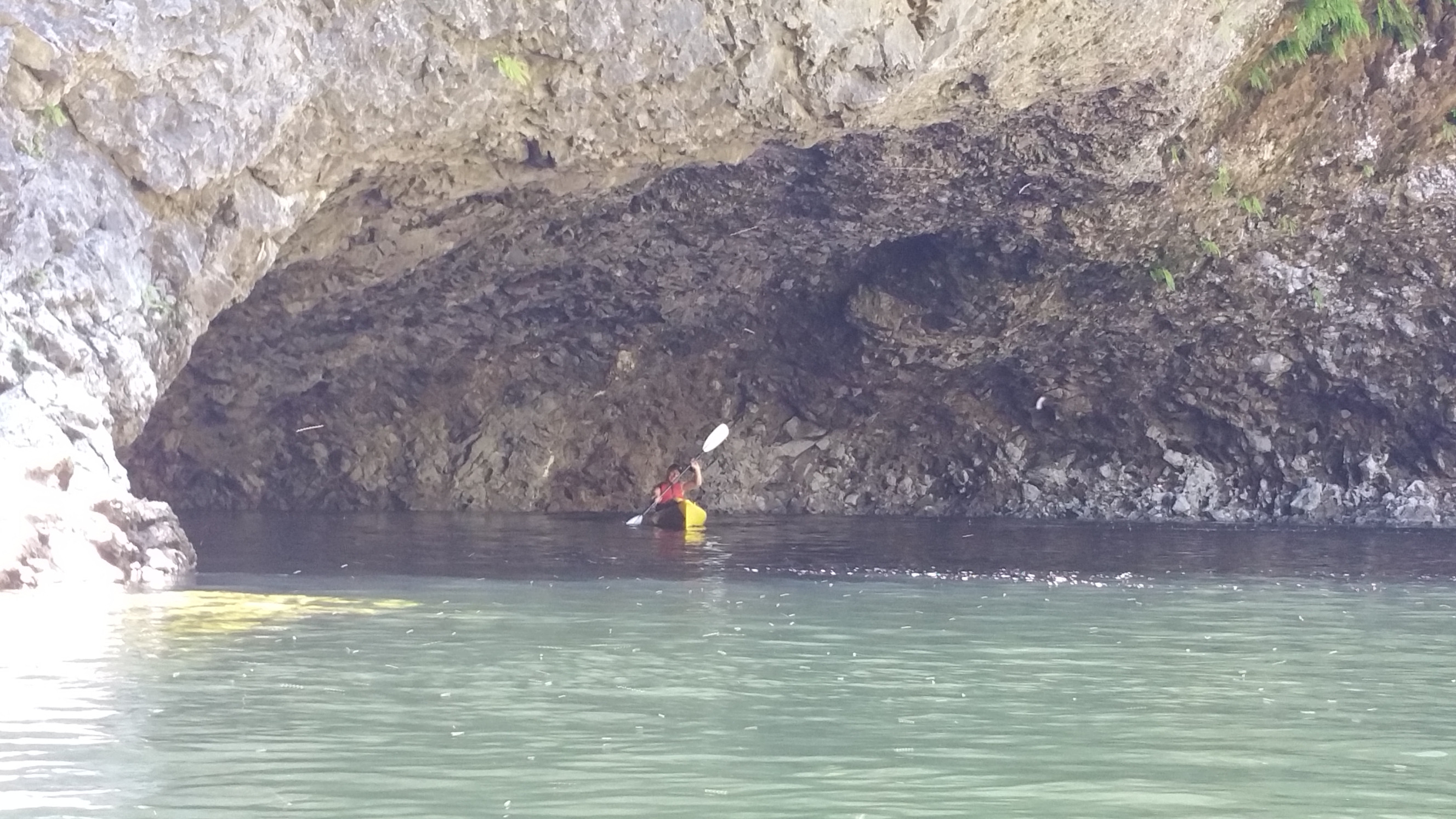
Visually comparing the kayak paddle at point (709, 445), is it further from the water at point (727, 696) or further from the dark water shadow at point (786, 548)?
the water at point (727, 696)

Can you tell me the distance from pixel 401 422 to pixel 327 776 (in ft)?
75.7

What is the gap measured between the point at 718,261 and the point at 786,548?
649 centimetres

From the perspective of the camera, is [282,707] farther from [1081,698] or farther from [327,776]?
[1081,698]

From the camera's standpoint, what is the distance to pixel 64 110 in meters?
14.2

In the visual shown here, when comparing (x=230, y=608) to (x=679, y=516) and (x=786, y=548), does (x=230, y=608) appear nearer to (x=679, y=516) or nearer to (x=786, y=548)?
(x=786, y=548)

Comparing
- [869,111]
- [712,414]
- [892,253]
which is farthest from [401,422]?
[869,111]

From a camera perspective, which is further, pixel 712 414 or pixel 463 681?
pixel 712 414

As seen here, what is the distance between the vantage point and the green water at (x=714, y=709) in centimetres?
633

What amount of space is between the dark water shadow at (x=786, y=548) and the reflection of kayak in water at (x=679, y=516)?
12.5 inches

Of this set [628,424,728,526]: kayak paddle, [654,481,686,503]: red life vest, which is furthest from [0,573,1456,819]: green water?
[654,481,686,503]: red life vest

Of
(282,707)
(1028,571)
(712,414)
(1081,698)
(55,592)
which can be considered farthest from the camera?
(712,414)

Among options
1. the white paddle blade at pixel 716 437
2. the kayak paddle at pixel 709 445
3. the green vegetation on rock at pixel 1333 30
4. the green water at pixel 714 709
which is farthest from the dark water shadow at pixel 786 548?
the green vegetation on rock at pixel 1333 30

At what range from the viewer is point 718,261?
25469 mm

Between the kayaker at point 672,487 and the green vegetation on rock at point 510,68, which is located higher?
the green vegetation on rock at point 510,68
